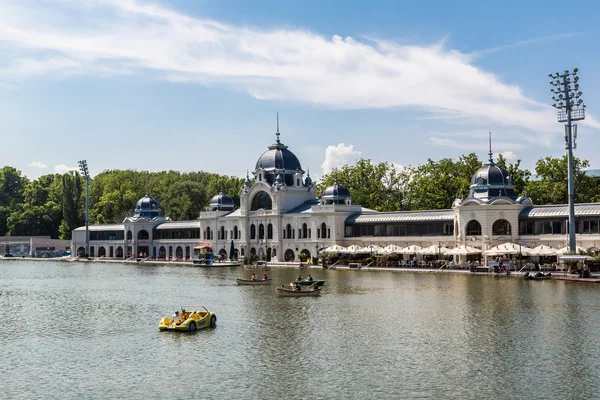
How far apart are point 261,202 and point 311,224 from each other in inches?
522

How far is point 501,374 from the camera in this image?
30375 mm

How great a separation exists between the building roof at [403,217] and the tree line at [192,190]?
14182 mm

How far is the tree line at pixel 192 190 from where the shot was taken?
107375mm

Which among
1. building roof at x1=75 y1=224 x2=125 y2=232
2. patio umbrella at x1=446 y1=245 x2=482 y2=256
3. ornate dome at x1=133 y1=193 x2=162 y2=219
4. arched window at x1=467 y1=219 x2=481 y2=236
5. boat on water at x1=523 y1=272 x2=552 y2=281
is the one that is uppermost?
ornate dome at x1=133 y1=193 x2=162 y2=219

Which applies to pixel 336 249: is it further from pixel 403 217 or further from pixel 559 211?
pixel 559 211

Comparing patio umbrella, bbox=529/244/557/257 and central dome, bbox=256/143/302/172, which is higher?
central dome, bbox=256/143/302/172

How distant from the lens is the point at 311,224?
110500mm

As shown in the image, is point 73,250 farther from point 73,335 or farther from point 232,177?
point 73,335

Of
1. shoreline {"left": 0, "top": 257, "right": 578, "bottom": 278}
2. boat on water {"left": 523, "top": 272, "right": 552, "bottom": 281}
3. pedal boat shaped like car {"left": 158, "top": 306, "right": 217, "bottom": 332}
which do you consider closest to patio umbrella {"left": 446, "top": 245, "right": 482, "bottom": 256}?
shoreline {"left": 0, "top": 257, "right": 578, "bottom": 278}

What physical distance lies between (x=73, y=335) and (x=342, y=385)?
1880 cm

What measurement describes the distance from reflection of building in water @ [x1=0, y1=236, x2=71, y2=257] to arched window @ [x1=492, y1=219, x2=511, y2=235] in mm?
100178

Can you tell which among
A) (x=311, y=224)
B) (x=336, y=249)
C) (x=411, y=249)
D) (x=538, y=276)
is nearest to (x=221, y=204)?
(x=311, y=224)

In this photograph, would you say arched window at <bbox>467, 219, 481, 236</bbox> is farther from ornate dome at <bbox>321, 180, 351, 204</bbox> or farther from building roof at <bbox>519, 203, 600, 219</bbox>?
ornate dome at <bbox>321, 180, 351, 204</bbox>

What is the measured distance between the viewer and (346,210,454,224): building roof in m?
95.6
